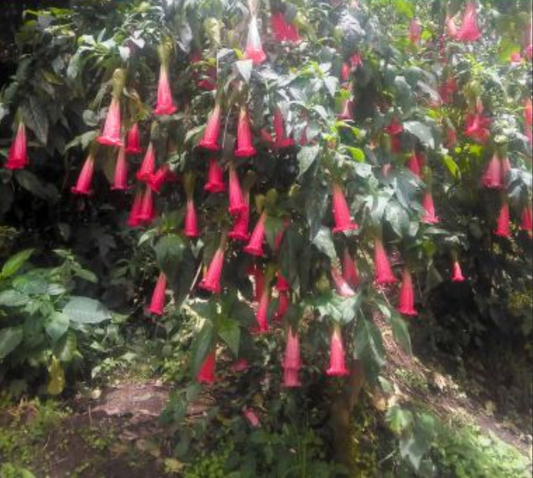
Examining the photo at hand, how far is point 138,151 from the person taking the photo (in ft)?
5.82

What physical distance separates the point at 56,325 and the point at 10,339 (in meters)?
0.19

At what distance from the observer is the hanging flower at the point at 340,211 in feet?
4.93

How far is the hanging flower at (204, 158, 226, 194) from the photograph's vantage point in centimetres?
161

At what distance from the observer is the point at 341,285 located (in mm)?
1620

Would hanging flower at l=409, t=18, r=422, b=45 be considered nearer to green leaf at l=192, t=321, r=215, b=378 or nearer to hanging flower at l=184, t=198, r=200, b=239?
hanging flower at l=184, t=198, r=200, b=239

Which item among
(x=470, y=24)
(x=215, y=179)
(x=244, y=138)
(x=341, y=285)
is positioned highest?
(x=470, y=24)

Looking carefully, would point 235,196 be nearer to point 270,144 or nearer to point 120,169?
point 270,144

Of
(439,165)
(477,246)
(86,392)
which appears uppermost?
(439,165)

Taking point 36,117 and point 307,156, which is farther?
point 36,117

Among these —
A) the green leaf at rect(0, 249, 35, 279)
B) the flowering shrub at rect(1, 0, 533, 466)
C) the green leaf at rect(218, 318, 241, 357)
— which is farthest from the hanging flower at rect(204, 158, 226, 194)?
the green leaf at rect(0, 249, 35, 279)

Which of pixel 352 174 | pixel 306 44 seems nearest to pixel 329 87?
pixel 352 174

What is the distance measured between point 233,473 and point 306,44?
1385 millimetres

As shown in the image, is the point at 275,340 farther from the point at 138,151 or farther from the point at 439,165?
the point at 138,151

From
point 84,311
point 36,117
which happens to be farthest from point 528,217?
point 36,117
